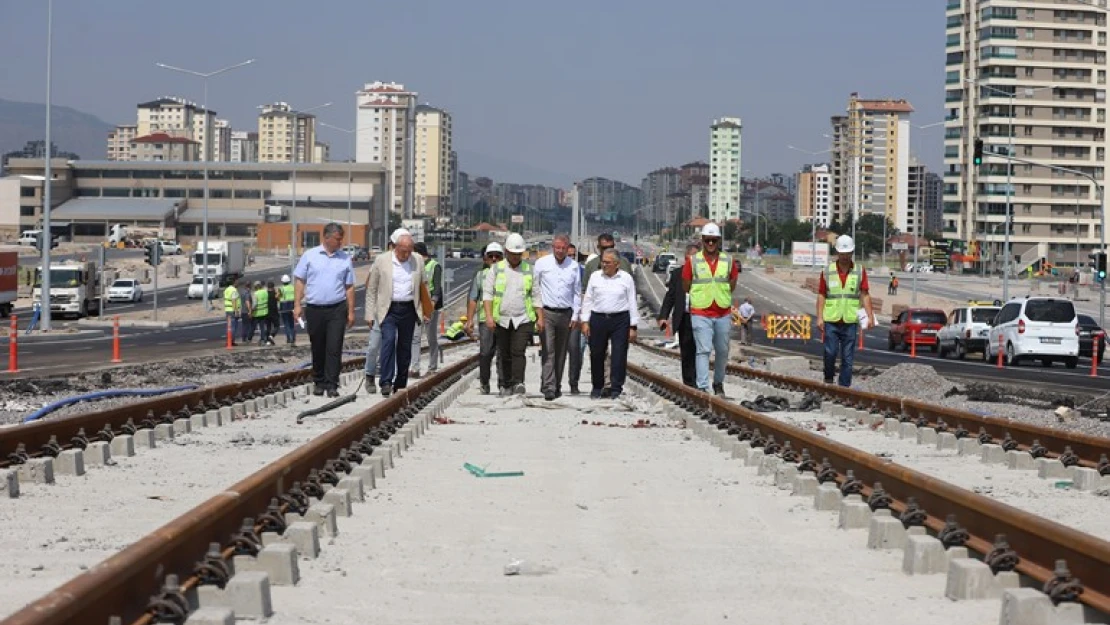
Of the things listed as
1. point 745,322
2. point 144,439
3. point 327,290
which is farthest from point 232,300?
point 144,439

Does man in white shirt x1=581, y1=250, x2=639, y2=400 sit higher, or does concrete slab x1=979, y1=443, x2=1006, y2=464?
man in white shirt x1=581, y1=250, x2=639, y2=400

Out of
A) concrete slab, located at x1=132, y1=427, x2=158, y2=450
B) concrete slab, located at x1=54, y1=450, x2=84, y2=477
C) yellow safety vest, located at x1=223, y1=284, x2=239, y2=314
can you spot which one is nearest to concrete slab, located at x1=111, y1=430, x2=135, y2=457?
concrete slab, located at x1=132, y1=427, x2=158, y2=450

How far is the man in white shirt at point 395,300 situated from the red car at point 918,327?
3665cm

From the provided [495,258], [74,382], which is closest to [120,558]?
[495,258]

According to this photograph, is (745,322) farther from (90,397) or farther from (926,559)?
(926,559)

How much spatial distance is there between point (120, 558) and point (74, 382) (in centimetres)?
1983

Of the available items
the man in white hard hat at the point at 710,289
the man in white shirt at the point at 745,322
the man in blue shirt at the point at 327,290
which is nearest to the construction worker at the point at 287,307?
the man in white shirt at the point at 745,322

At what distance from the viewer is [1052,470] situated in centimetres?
1129

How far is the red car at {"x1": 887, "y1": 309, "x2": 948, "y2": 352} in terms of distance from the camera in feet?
175

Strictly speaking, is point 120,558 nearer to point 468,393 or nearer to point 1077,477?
point 1077,477

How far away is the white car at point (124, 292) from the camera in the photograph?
8625 cm

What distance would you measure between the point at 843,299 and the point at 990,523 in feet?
40.0

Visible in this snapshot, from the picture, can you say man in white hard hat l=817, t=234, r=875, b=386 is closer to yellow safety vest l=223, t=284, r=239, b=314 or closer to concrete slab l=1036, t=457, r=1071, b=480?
concrete slab l=1036, t=457, r=1071, b=480

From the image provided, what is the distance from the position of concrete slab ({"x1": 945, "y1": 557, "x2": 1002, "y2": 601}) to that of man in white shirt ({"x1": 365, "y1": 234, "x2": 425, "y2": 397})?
38.6 ft
